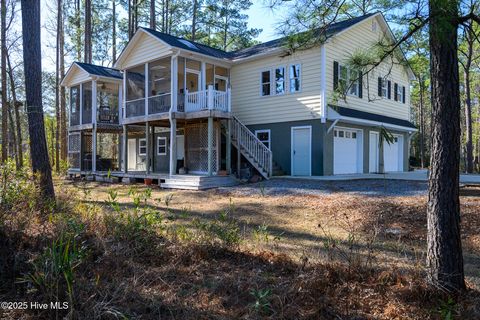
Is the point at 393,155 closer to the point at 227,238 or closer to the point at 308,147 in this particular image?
the point at 308,147

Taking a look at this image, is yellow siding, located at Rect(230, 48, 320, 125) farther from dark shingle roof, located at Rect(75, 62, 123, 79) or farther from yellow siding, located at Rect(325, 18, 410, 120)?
dark shingle roof, located at Rect(75, 62, 123, 79)

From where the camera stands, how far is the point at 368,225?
6.91 meters

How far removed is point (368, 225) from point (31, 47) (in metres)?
7.98

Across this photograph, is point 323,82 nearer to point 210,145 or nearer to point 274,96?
point 274,96

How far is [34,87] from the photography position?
7.70m

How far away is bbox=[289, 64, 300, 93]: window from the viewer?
50.2 ft

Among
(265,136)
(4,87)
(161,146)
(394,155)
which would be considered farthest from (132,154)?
(394,155)

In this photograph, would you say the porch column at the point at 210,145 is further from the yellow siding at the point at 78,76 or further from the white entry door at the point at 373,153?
the yellow siding at the point at 78,76

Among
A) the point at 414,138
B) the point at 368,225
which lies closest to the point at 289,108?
the point at 368,225

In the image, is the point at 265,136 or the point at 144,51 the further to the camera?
the point at 265,136

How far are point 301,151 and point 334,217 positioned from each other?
7.74m

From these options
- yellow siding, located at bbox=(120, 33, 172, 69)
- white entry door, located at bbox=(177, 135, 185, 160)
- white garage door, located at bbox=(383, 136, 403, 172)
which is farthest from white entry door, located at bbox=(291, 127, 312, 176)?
yellow siding, located at bbox=(120, 33, 172, 69)

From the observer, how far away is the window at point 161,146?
64.8 ft

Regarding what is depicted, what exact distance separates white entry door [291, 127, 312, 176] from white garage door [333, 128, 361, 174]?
1225 mm
